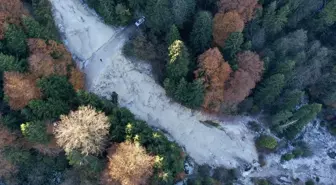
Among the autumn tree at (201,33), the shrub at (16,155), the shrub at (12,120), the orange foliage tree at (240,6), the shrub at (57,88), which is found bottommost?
the shrub at (16,155)

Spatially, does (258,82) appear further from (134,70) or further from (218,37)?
(134,70)

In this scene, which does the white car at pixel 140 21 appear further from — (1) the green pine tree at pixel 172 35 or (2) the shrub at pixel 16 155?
(2) the shrub at pixel 16 155

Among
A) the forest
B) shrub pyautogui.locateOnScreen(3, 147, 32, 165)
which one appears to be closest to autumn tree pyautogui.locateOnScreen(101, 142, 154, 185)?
the forest

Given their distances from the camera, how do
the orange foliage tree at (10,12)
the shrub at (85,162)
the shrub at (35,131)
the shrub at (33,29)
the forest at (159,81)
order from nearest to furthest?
1. the shrub at (35,131)
2. the shrub at (85,162)
3. the forest at (159,81)
4. the orange foliage tree at (10,12)
5. the shrub at (33,29)

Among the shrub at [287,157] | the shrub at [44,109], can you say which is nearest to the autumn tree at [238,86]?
the shrub at [287,157]

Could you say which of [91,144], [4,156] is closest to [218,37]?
[91,144]

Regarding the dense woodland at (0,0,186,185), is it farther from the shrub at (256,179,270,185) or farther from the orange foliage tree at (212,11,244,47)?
the orange foliage tree at (212,11,244,47)

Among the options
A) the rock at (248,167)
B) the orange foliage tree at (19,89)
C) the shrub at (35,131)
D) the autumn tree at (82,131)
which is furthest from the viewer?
the rock at (248,167)
